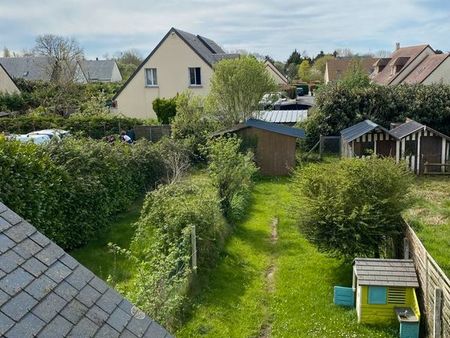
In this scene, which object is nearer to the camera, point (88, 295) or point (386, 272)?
point (88, 295)

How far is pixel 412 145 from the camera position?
22.5m

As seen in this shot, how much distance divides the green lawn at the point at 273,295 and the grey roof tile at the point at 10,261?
17.1 feet

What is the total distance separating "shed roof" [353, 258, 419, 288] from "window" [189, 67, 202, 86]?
91.8 feet

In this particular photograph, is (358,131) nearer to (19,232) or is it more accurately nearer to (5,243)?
(19,232)

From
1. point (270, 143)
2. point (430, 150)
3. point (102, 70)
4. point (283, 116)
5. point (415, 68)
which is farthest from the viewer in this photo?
point (102, 70)

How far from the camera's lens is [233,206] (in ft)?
52.4

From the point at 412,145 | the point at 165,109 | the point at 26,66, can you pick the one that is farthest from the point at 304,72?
the point at 412,145

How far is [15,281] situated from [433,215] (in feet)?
49.4

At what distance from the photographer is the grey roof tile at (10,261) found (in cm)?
358

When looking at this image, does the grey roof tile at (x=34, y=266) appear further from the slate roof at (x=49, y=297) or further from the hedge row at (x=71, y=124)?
the hedge row at (x=71, y=124)

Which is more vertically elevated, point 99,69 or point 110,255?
point 99,69

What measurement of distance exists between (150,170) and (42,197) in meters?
7.47

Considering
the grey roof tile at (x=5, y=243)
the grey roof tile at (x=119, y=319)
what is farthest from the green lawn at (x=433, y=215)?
the grey roof tile at (x=5, y=243)

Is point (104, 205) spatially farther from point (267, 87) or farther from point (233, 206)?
point (267, 87)
